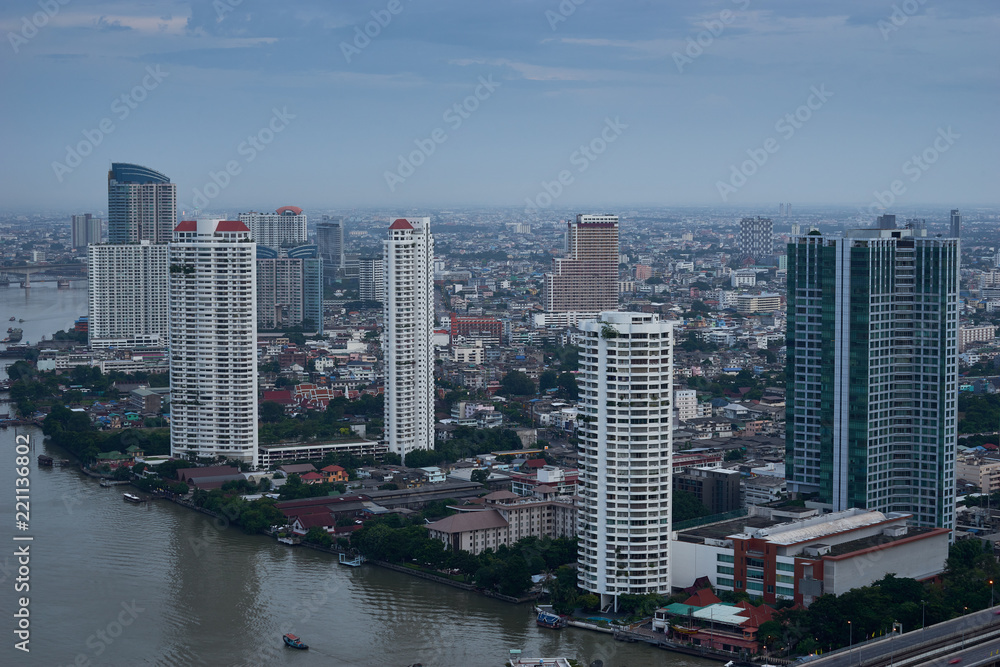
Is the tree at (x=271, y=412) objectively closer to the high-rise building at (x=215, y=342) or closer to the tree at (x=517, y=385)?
the high-rise building at (x=215, y=342)

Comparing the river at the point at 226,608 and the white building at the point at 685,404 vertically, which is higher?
the white building at the point at 685,404

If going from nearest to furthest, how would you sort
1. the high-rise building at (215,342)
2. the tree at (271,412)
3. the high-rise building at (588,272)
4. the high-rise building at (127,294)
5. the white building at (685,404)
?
the high-rise building at (215,342) → the tree at (271,412) → the white building at (685,404) → the high-rise building at (127,294) → the high-rise building at (588,272)

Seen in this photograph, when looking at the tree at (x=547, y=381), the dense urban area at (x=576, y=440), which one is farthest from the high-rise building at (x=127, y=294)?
the tree at (x=547, y=381)

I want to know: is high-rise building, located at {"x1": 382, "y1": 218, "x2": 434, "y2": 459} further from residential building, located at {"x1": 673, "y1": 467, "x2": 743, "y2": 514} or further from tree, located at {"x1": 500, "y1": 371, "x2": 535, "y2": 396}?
tree, located at {"x1": 500, "y1": 371, "x2": 535, "y2": 396}

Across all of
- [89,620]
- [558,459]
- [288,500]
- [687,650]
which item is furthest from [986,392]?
[89,620]

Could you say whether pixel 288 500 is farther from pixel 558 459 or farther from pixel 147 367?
pixel 147 367

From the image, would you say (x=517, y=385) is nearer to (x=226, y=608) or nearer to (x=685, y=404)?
(x=685, y=404)
